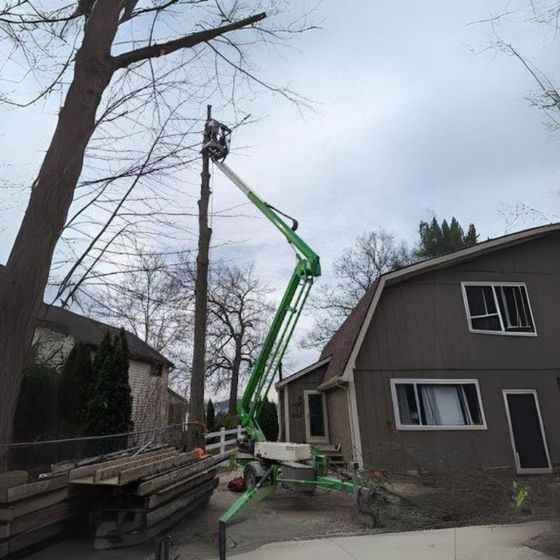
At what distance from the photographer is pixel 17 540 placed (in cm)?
526

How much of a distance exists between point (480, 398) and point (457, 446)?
1.39 m

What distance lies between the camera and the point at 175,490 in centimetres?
731

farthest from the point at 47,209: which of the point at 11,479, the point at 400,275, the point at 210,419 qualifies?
the point at 210,419

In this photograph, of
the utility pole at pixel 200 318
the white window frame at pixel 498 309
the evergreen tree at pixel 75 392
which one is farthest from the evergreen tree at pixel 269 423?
the white window frame at pixel 498 309

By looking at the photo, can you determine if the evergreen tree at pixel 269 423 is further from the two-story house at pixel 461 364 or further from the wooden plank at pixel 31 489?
the wooden plank at pixel 31 489

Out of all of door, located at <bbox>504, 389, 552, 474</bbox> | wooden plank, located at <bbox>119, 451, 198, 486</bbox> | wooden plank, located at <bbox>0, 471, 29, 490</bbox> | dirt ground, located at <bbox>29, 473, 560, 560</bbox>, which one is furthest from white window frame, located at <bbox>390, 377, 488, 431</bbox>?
wooden plank, located at <bbox>0, 471, 29, 490</bbox>

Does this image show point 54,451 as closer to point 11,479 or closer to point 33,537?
point 33,537

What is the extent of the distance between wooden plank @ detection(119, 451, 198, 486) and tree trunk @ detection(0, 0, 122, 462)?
4.72 ft

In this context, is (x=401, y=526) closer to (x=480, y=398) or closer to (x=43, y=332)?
(x=480, y=398)

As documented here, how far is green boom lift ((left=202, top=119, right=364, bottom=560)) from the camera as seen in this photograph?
30.9ft

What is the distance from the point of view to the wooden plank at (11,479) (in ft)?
16.7

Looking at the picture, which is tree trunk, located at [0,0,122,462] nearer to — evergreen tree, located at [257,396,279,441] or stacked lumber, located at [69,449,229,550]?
stacked lumber, located at [69,449,229,550]

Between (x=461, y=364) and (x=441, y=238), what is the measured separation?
2808cm

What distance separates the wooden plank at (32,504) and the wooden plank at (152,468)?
0.66 m
